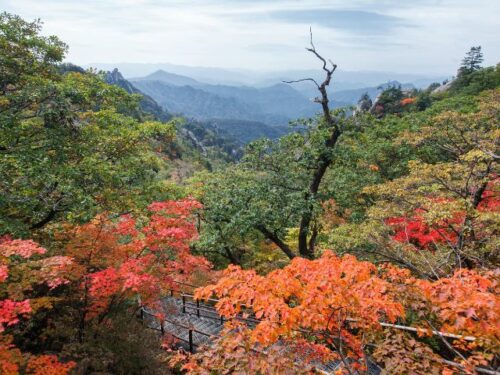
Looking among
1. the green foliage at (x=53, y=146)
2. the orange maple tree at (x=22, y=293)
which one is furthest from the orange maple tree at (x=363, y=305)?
the green foliage at (x=53, y=146)

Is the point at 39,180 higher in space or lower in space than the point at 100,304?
higher

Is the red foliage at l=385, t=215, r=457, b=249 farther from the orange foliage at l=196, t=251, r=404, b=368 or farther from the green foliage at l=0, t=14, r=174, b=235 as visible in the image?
the green foliage at l=0, t=14, r=174, b=235

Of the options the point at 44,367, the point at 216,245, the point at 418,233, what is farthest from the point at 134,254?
the point at 418,233

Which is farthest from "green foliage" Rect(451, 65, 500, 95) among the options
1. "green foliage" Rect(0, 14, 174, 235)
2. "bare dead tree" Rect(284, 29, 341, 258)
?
"green foliage" Rect(0, 14, 174, 235)

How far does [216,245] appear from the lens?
53.8ft

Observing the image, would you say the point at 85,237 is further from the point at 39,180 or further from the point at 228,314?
the point at 228,314

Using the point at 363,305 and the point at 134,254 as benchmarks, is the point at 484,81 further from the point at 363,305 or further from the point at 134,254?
the point at 363,305

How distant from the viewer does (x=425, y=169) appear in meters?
13.2

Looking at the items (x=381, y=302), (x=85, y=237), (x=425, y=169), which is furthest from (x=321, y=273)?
(x=425, y=169)

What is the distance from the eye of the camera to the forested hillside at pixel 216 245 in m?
5.24

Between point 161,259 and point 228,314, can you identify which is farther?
point 161,259

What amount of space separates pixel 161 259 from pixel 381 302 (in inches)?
251

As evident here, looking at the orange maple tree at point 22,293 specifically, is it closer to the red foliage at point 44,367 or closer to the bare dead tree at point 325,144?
the red foliage at point 44,367

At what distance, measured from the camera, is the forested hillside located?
5238 mm
